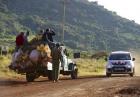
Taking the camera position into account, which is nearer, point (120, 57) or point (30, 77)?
point (30, 77)

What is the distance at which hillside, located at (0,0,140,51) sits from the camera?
15938 centimetres

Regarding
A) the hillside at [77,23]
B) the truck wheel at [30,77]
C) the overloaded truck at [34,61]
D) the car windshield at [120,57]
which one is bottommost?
Result: the truck wheel at [30,77]

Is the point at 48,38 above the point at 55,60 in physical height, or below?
above

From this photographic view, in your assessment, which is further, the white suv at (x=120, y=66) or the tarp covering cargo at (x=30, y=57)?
the white suv at (x=120, y=66)

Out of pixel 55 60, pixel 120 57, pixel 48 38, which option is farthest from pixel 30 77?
pixel 120 57

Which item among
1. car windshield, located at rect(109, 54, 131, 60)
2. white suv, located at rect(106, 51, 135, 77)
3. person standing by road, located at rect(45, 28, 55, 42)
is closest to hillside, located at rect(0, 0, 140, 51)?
car windshield, located at rect(109, 54, 131, 60)

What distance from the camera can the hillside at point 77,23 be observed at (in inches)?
6275

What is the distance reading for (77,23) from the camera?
179500mm

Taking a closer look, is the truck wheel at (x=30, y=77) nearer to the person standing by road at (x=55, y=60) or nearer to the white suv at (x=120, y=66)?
the person standing by road at (x=55, y=60)

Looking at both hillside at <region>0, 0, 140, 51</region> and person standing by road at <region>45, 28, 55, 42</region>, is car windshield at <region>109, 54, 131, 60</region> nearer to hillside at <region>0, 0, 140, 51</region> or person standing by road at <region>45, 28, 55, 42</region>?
person standing by road at <region>45, 28, 55, 42</region>

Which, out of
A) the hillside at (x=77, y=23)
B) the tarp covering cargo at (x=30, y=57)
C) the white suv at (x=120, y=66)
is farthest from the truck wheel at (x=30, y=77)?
the hillside at (x=77, y=23)

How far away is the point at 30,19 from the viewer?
6535 inches

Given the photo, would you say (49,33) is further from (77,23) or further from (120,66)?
(77,23)

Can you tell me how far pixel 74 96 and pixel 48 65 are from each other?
32.9 ft
